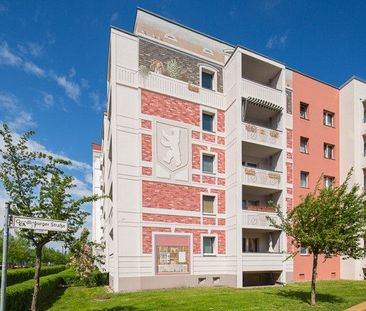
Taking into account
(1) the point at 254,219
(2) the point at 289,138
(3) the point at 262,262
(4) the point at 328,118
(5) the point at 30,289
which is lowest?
(3) the point at 262,262

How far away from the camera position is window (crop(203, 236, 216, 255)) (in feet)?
68.7

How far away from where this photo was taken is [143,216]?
62.2 feet

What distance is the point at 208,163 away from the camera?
22141 mm

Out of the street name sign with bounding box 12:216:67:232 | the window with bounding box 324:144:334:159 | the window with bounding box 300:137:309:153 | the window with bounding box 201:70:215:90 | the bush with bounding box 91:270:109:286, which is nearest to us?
the street name sign with bounding box 12:216:67:232

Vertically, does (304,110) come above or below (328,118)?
above

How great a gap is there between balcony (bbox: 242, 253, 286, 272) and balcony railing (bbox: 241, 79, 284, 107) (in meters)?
10.7

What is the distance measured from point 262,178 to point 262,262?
18.2 feet

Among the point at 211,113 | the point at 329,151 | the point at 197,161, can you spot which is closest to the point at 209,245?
the point at 197,161

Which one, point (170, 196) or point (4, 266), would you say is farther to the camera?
point (170, 196)

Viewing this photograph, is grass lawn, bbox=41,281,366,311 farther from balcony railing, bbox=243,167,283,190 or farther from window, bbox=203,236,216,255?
balcony railing, bbox=243,167,283,190

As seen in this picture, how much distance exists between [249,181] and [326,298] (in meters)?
8.77

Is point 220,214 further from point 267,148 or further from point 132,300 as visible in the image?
point 132,300

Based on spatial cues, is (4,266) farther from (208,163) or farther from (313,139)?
(313,139)

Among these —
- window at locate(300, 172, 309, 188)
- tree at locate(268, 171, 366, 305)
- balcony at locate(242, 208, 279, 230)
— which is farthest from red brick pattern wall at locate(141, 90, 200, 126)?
tree at locate(268, 171, 366, 305)
